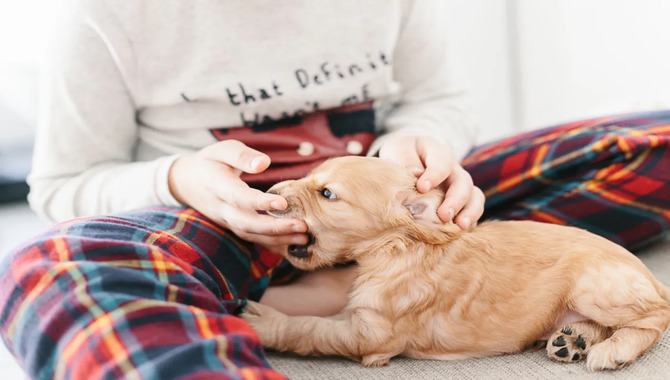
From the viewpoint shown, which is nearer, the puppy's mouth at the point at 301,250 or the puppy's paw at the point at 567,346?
the puppy's paw at the point at 567,346

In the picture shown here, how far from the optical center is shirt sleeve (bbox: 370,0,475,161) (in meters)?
1.49

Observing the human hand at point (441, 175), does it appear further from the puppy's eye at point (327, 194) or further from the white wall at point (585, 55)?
the white wall at point (585, 55)

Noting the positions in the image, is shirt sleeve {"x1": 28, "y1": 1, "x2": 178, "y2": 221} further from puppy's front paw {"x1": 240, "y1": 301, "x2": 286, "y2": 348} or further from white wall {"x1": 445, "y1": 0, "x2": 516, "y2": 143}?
white wall {"x1": 445, "y1": 0, "x2": 516, "y2": 143}

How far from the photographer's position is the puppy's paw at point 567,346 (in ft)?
2.97

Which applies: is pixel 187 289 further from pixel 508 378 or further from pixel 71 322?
pixel 508 378

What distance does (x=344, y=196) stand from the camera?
3.24ft

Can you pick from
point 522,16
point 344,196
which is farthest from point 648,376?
point 522,16

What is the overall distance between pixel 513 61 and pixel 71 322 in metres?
2.89

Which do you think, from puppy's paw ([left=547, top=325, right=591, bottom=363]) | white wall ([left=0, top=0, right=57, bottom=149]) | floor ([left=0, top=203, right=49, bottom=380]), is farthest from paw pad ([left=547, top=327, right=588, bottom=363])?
white wall ([left=0, top=0, right=57, bottom=149])

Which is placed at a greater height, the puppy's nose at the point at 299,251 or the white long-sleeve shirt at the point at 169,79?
the white long-sleeve shirt at the point at 169,79

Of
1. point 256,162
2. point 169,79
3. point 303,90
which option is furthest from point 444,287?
point 169,79

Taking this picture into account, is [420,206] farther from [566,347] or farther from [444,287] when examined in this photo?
[566,347]

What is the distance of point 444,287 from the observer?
3.15 feet

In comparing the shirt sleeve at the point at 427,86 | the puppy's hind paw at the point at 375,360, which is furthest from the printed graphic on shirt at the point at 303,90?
the puppy's hind paw at the point at 375,360
